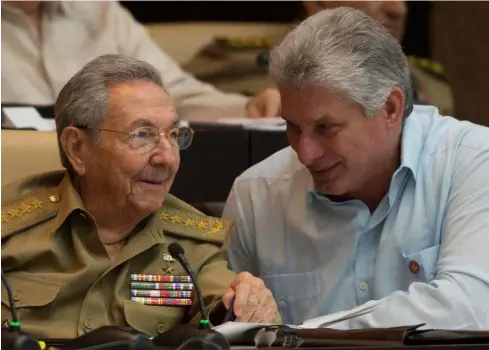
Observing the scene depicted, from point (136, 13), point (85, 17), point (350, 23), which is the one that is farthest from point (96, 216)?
point (136, 13)

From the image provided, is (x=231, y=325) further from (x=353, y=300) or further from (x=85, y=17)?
(x=85, y=17)

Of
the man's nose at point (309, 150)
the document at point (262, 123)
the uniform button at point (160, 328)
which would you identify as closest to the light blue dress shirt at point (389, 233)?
the man's nose at point (309, 150)

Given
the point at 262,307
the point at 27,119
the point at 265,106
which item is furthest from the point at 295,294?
the point at 265,106

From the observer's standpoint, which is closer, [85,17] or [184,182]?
[184,182]

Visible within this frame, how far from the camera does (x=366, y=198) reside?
8.74 feet

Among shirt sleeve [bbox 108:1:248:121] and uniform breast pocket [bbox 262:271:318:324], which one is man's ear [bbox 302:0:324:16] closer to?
shirt sleeve [bbox 108:1:248:121]

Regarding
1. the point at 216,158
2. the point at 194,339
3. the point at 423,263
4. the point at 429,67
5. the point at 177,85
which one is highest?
the point at 194,339

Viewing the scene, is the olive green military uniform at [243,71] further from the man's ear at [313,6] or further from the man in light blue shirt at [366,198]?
the man in light blue shirt at [366,198]

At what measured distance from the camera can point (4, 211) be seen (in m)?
2.47

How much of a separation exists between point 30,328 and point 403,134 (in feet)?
2.96

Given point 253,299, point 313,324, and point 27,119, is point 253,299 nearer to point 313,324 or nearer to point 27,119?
point 313,324

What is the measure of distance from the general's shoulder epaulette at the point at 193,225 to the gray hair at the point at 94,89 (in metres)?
0.24

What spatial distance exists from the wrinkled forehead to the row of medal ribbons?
1.03 feet

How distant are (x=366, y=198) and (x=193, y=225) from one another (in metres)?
0.39
